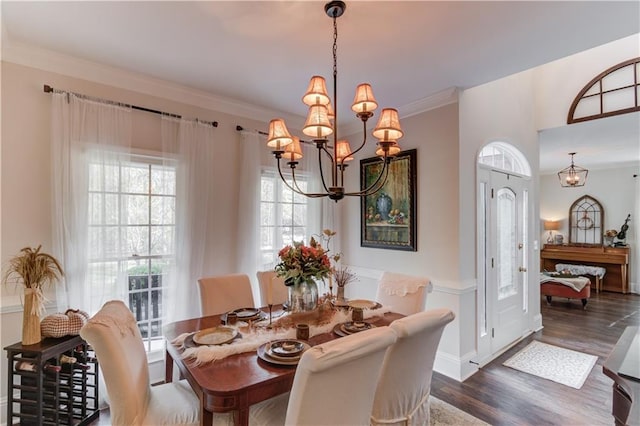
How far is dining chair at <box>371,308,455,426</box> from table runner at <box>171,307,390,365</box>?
0.53 metres

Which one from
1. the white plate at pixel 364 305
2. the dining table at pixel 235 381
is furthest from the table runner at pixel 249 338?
the white plate at pixel 364 305

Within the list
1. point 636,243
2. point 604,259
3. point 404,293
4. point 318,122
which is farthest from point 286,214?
point 636,243

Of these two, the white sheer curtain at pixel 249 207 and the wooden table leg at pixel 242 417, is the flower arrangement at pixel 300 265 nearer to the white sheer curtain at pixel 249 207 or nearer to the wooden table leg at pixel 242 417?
the wooden table leg at pixel 242 417

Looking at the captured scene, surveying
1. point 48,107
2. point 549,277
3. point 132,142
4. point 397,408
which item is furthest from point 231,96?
point 549,277

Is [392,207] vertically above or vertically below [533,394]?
above

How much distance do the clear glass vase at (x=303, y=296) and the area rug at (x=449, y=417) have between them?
51.6 inches

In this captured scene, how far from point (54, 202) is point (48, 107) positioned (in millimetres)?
763

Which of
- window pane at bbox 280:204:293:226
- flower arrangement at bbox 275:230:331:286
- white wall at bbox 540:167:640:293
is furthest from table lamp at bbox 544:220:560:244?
flower arrangement at bbox 275:230:331:286

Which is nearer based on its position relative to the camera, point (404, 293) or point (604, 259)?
point (404, 293)

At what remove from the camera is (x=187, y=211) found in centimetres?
298

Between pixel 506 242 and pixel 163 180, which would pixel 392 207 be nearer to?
pixel 506 242

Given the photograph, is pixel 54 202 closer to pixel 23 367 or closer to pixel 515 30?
pixel 23 367

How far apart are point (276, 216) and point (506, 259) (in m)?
2.83

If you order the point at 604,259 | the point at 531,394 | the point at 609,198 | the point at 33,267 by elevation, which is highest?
the point at 609,198
